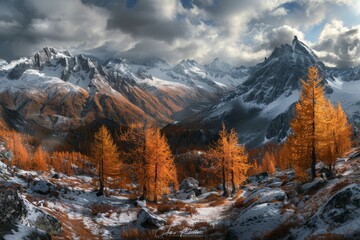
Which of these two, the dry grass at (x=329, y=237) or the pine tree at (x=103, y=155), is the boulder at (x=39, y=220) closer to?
the dry grass at (x=329, y=237)

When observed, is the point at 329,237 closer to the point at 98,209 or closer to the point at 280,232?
the point at 280,232

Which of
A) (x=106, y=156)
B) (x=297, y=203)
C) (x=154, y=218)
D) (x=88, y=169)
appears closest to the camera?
(x=297, y=203)

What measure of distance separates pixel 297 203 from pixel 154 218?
10.8 m

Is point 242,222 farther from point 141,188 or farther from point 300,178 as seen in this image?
point 141,188

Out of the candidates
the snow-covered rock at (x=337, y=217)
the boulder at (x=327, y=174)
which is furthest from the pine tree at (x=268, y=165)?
the snow-covered rock at (x=337, y=217)

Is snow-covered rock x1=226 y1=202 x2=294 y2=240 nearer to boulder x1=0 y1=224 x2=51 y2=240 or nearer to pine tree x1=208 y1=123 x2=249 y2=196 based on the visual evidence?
boulder x1=0 y1=224 x2=51 y2=240

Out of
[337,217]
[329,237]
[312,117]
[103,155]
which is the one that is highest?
[312,117]

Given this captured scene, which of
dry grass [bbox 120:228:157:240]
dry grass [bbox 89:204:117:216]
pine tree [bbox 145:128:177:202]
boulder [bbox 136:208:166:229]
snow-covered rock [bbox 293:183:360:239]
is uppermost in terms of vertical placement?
pine tree [bbox 145:128:177:202]

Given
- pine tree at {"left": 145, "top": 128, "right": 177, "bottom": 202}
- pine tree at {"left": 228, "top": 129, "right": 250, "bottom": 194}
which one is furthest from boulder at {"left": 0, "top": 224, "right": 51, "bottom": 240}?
pine tree at {"left": 228, "top": 129, "right": 250, "bottom": 194}

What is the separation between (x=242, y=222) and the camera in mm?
17484

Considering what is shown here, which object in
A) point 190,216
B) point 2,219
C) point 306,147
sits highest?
point 306,147

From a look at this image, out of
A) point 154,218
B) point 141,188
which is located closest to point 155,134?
point 141,188

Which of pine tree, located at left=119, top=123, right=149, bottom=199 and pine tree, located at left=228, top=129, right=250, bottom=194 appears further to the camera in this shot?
pine tree, located at left=228, top=129, right=250, bottom=194

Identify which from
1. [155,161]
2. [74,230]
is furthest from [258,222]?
[155,161]
